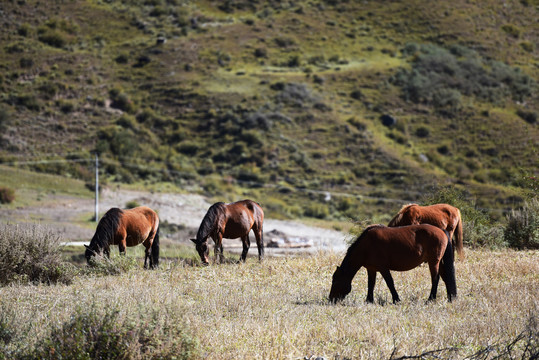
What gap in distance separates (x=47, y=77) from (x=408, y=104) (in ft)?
135

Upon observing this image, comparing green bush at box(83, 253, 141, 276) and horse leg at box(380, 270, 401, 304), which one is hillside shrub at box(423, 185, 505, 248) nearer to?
horse leg at box(380, 270, 401, 304)

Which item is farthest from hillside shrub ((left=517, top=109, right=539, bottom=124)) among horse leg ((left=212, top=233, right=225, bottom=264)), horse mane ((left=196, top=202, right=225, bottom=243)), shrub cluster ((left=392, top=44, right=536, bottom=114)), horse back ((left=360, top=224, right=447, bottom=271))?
horse back ((left=360, top=224, right=447, bottom=271))

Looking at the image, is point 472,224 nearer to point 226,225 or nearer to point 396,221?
point 396,221

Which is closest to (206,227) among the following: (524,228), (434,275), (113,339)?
(434,275)

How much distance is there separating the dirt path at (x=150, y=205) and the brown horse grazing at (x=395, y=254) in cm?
1977

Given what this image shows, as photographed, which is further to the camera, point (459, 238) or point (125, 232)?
point (125, 232)

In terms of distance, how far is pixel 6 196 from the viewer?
37469 mm

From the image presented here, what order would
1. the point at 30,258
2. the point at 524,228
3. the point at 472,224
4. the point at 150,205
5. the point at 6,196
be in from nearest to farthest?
1. the point at 30,258
2. the point at 524,228
3. the point at 472,224
4. the point at 6,196
5. the point at 150,205

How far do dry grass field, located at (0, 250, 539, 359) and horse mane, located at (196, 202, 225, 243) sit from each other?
1.38 meters

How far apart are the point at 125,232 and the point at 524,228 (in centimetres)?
1119

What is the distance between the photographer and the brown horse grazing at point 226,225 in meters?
15.2

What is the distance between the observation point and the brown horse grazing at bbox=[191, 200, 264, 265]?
15.2 m

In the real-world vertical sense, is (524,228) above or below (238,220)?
below

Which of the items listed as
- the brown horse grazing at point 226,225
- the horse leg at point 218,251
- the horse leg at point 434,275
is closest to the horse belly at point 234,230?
the brown horse grazing at point 226,225
